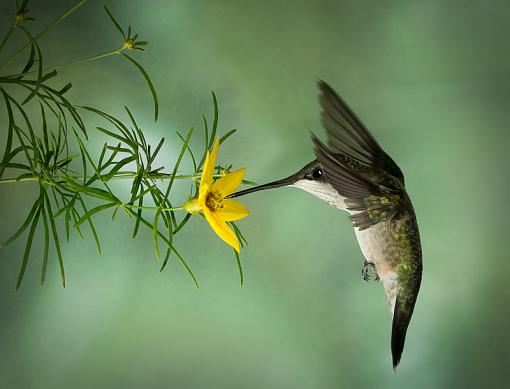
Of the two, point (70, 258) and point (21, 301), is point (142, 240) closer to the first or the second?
point (70, 258)

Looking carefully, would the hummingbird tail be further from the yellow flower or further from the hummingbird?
the yellow flower

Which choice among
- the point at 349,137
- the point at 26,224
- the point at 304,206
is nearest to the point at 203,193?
the point at 26,224

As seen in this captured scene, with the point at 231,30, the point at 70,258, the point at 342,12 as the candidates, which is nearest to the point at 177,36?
the point at 231,30

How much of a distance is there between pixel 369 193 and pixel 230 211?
0.69 ft

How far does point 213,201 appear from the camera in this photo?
68 cm

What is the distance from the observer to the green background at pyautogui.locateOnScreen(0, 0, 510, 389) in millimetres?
1571

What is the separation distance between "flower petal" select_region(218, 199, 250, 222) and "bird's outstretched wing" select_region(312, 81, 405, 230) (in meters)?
0.11

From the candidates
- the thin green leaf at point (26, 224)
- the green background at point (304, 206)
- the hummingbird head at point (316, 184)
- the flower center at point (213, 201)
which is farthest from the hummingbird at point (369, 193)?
the green background at point (304, 206)

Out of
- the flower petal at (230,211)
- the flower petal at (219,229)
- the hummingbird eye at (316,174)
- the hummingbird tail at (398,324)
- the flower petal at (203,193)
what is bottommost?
the hummingbird tail at (398,324)

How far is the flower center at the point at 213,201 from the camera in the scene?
667mm

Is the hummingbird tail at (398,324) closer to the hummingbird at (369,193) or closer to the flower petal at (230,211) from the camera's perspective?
the hummingbird at (369,193)

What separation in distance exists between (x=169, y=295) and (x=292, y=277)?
324 mm

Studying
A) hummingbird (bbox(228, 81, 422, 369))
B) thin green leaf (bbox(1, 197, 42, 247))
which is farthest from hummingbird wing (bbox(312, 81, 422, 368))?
thin green leaf (bbox(1, 197, 42, 247))

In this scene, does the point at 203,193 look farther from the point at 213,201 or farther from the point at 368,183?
the point at 368,183
